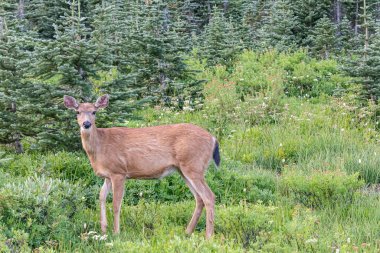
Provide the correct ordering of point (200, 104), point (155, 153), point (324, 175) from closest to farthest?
point (155, 153), point (324, 175), point (200, 104)

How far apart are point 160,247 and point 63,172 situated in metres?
3.50

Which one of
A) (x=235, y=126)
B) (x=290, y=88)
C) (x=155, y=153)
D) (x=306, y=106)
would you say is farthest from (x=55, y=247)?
(x=290, y=88)

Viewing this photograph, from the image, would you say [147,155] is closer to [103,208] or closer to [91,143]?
[91,143]

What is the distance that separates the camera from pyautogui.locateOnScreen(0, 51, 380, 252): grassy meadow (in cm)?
607

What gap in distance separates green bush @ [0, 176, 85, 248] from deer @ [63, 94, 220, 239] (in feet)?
2.19

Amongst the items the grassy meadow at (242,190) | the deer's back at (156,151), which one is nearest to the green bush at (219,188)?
the grassy meadow at (242,190)

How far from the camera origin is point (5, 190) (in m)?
6.43

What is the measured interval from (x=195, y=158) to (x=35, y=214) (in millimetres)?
1925

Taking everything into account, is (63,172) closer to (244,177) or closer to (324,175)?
(244,177)

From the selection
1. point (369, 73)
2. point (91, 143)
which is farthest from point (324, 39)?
point (91, 143)

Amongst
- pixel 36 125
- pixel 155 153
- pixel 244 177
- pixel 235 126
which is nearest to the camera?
pixel 155 153

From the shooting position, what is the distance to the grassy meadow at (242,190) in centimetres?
607

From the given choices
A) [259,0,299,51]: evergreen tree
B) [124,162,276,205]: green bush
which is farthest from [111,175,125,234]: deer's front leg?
[259,0,299,51]: evergreen tree

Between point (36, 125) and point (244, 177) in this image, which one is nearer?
point (244, 177)
